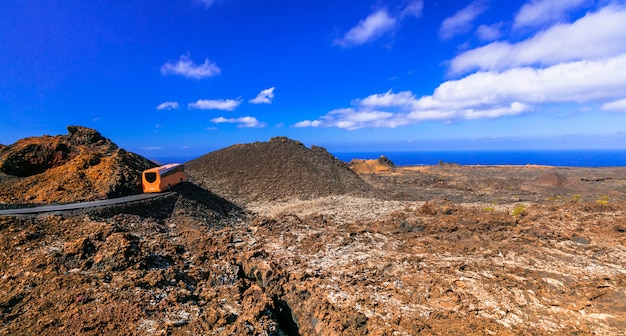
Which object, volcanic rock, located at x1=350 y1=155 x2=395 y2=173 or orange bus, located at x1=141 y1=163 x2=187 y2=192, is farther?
volcanic rock, located at x1=350 y1=155 x2=395 y2=173

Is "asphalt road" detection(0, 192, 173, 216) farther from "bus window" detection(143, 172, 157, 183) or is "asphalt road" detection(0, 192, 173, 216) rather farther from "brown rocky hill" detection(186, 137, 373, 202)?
"brown rocky hill" detection(186, 137, 373, 202)

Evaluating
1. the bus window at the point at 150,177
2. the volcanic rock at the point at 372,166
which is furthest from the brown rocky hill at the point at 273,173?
the volcanic rock at the point at 372,166

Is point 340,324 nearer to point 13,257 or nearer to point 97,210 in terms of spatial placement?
point 13,257

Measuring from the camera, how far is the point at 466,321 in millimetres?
7535

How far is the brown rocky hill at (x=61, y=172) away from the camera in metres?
16.6

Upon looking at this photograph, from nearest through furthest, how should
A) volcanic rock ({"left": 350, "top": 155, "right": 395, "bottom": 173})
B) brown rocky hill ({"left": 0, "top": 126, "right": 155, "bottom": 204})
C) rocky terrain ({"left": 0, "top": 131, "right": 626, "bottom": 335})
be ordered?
rocky terrain ({"left": 0, "top": 131, "right": 626, "bottom": 335})
brown rocky hill ({"left": 0, "top": 126, "right": 155, "bottom": 204})
volcanic rock ({"left": 350, "top": 155, "right": 395, "bottom": 173})

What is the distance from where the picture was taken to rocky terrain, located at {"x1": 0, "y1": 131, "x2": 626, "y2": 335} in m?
6.78

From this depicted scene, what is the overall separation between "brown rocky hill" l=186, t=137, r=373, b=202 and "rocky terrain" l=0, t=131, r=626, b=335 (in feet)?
31.7

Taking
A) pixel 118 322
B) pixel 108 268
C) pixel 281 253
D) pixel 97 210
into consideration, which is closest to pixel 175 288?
pixel 118 322

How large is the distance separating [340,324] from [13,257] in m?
9.50

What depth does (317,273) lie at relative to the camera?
10.4 metres

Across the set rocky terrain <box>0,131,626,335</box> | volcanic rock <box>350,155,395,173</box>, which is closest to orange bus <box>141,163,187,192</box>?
rocky terrain <box>0,131,626,335</box>

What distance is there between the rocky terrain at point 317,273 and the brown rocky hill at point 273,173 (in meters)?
9.68

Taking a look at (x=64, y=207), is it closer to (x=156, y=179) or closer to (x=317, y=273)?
(x=156, y=179)
